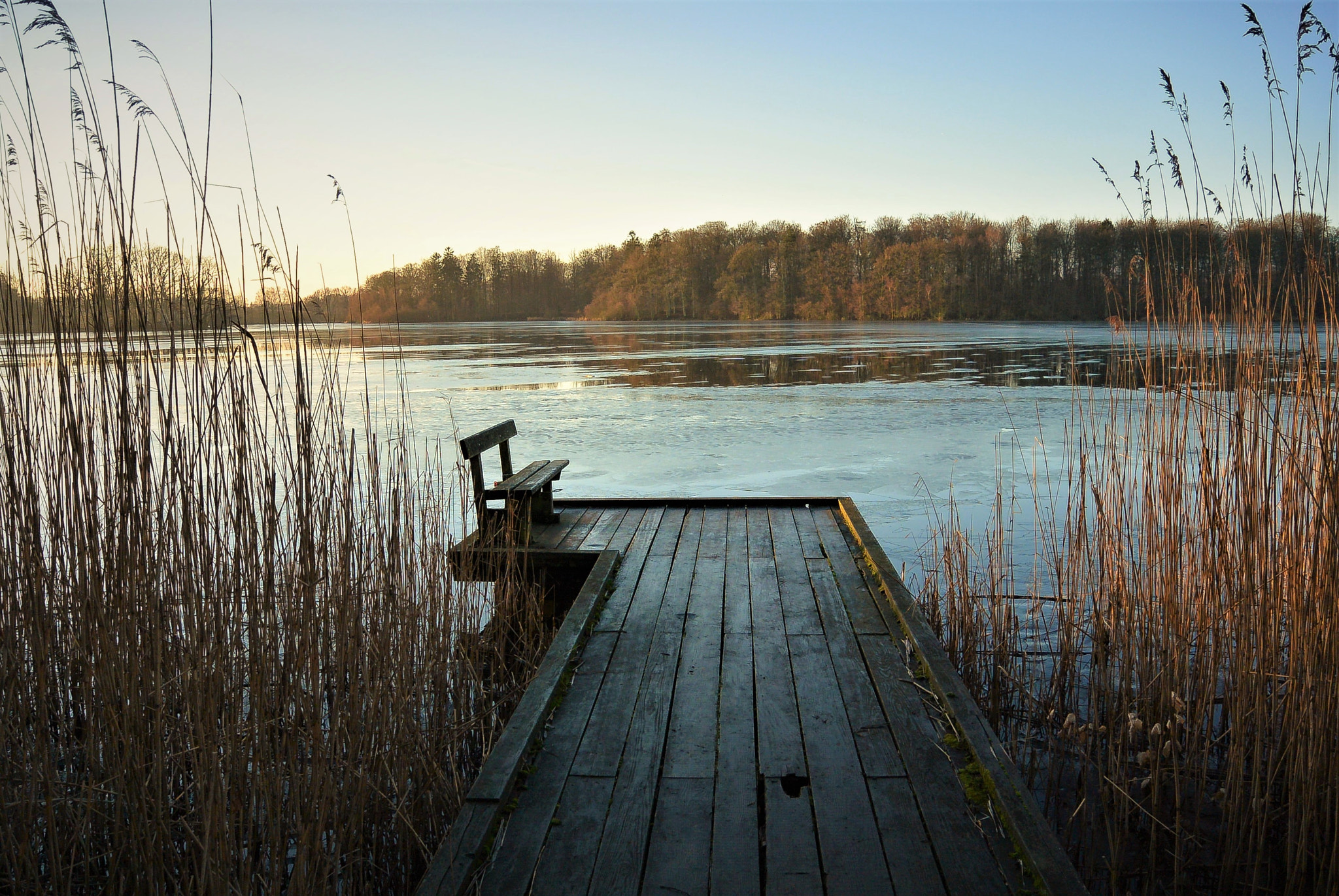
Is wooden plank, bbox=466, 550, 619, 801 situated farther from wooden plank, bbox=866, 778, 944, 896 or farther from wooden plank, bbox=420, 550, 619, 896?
wooden plank, bbox=866, 778, 944, 896

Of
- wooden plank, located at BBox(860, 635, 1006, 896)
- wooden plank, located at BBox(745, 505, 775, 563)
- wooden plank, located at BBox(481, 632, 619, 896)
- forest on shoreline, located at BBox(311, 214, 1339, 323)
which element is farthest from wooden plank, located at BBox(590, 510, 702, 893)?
forest on shoreline, located at BBox(311, 214, 1339, 323)

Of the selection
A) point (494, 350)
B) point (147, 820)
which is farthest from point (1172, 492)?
point (494, 350)

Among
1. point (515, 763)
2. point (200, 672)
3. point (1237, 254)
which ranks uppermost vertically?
point (1237, 254)

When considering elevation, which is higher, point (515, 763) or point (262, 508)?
point (262, 508)

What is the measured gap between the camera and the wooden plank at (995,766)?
1744mm

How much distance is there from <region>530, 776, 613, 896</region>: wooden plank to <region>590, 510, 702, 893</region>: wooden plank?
21mm

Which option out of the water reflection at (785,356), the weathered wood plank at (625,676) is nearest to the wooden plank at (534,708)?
the weathered wood plank at (625,676)

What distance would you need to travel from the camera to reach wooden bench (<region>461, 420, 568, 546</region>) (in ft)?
13.3

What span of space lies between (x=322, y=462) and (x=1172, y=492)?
2630 mm

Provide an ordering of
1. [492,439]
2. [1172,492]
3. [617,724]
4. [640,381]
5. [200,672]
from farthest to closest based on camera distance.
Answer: [640,381] < [492,439] < [1172,492] < [617,724] < [200,672]

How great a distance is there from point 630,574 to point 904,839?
6.95 feet

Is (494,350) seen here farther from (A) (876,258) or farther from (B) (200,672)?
(A) (876,258)

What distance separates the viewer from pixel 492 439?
441cm

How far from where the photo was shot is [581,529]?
4699 mm
